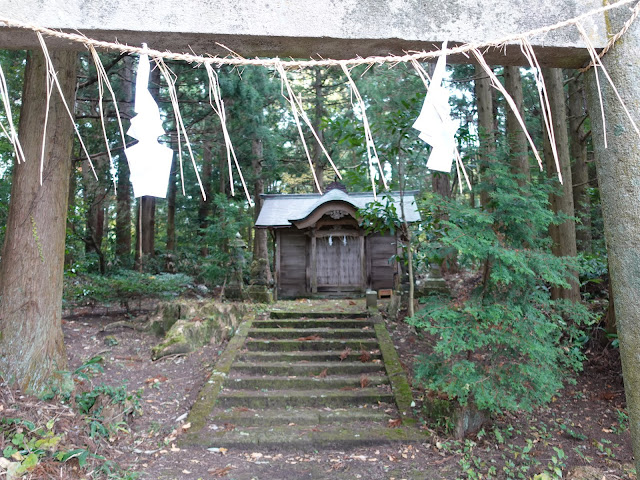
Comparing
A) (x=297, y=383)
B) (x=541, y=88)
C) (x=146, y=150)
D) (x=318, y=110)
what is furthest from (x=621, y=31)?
(x=318, y=110)

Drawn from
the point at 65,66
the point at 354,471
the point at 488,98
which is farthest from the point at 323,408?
the point at 488,98

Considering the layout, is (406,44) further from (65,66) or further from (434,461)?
(65,66)

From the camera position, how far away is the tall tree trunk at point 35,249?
15.0 ft

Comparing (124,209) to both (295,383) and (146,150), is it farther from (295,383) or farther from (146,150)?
(146,150)

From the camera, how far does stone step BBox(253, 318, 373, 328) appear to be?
894 centimetres

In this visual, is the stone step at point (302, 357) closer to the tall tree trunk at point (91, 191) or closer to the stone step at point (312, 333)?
the stone step at point (312, 333)

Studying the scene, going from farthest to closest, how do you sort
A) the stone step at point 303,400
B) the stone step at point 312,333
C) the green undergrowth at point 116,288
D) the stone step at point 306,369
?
the green undergrowth at point 116,288 → the stone step at point 312,333 → the stone step at point 306,369 → the stone step at point 303,400

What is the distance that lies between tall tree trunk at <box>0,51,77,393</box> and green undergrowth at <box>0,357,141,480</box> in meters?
0.33

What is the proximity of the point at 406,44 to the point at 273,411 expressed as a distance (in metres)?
4.88

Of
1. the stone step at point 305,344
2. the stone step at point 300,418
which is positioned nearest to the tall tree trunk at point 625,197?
Result: the stone step at point 300,418

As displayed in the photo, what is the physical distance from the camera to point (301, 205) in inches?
599

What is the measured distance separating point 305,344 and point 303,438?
116 inches

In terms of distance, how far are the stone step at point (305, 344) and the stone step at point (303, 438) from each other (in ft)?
8.81

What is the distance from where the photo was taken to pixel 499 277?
414 centimetres
